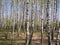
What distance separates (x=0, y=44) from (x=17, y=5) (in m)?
8.38

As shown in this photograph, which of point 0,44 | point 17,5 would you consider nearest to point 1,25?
point 17,5

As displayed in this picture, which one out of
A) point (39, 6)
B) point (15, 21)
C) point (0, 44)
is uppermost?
point (39, 6)

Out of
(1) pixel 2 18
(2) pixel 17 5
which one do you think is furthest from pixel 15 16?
(1) pixel 2 18

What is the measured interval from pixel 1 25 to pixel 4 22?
1230 mm

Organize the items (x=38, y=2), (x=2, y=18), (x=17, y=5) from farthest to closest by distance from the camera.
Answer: (x=2, y=18) < (x=17, y=5) < (x=38, y=2)

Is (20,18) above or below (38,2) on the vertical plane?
below

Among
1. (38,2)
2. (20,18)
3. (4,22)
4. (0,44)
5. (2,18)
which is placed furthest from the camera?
(4,22)

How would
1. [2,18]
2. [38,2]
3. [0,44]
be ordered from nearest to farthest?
1. [0,44]
2. [38,2]
3. [2,18]

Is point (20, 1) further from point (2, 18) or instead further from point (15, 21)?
point (2, 18)

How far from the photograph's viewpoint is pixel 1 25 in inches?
1211

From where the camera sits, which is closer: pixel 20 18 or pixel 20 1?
pixel 20 1

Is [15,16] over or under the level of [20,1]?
under

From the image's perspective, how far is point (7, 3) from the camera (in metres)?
27.2

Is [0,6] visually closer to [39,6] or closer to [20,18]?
[20,18]
